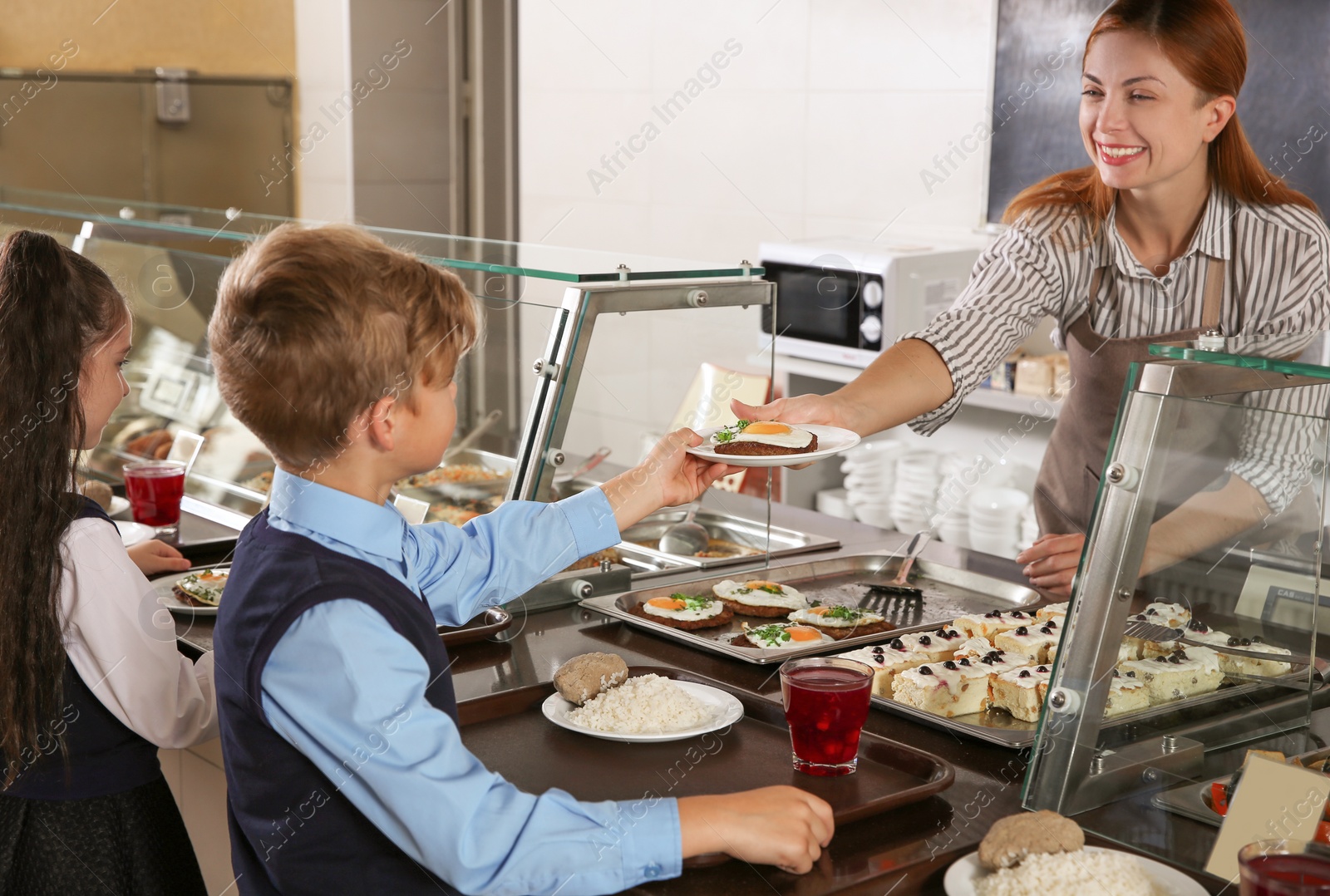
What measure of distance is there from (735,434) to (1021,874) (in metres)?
→ 0.89

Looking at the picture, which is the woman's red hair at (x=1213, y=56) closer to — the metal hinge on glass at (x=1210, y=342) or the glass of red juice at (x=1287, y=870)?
the metal hinge on glass at (x=1210, y=342)

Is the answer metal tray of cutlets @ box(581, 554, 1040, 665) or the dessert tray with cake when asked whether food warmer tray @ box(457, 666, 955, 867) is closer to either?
the dessert tray with cake

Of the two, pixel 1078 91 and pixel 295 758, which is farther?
pixel 1078 91

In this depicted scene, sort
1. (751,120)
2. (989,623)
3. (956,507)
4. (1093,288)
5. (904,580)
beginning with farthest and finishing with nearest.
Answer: (751,120), (956,507), (1093,288), (904,580), (989,623)

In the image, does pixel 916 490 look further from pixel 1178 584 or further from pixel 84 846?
pixel 84 846

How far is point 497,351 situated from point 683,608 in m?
0.84

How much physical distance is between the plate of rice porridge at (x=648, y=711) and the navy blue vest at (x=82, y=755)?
2.07 feet

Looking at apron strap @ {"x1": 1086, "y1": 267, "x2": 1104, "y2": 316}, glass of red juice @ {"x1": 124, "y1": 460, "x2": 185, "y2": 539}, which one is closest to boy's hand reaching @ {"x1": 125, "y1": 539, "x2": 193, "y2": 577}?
glass of red juice @ {"x1": 124, "y1": 460, "x2": 185, "y2": 539}

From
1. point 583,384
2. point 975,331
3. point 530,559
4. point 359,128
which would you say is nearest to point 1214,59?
point 975,331

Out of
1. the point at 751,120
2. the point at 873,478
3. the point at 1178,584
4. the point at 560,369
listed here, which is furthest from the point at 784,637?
the point at 751,120

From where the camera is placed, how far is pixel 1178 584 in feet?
4.27

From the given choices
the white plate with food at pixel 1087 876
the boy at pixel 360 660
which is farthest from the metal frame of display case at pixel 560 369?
the white plate with food at pixel 1087 876

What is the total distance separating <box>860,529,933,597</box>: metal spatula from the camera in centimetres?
217

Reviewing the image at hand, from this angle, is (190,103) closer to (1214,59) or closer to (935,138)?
(935,138)
